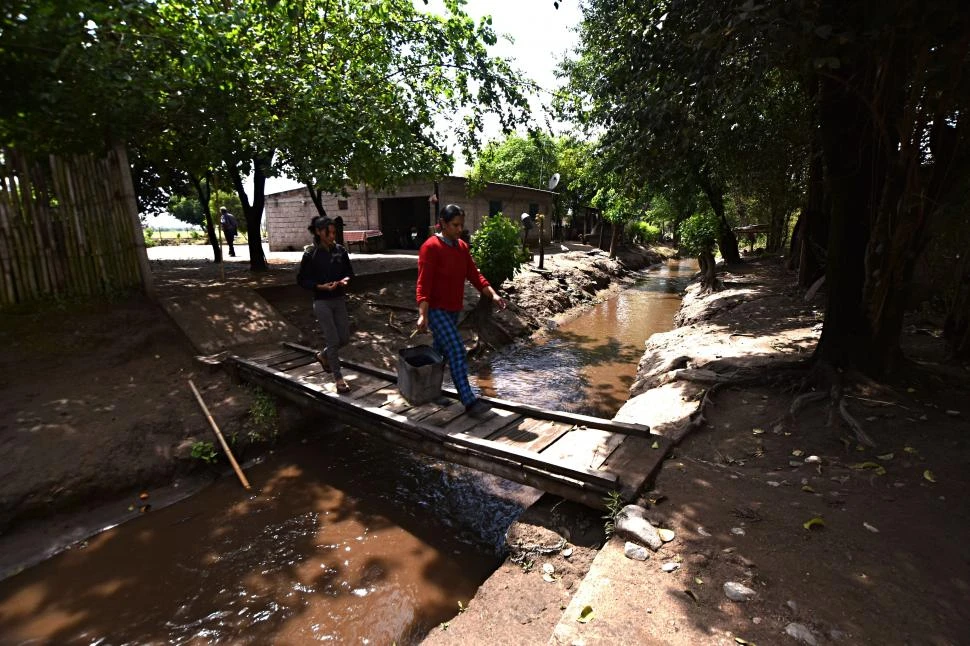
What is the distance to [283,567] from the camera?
3916 millimetres

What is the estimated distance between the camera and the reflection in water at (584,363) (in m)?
7.85

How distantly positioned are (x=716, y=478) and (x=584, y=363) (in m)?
6.15

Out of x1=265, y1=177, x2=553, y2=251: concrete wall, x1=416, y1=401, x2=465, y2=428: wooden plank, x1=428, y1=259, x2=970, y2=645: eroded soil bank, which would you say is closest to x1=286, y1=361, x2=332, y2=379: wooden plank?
x1=416, y1=401, x2=465, y2=428: wooden plank

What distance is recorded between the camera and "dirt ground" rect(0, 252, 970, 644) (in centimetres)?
243

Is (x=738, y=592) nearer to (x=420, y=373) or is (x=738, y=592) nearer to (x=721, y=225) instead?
(x=420, y=373)

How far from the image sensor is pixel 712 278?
14.6 metres

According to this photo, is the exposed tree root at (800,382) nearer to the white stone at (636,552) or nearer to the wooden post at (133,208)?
the white stone at (636,552)

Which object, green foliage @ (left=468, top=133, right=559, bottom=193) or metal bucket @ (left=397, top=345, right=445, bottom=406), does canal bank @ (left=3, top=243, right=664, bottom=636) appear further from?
green foliage @ (left=468, top=133, right=559, bottom=193)

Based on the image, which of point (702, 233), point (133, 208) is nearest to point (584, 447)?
point (133, 208)

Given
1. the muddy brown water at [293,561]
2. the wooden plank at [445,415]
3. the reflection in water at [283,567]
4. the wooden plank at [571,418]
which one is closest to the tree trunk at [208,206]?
the muddy brown water at [293,561]

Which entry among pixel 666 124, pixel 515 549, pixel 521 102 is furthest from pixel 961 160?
pixel 521 102

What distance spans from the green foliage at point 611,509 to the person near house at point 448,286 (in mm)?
1685

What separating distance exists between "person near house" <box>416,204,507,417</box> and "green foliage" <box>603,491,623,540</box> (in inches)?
66.4

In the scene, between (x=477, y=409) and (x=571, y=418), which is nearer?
(x=571, y=418)
